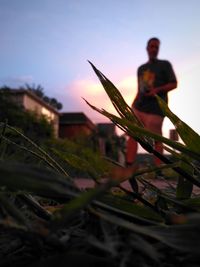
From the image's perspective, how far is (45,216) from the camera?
46 cm

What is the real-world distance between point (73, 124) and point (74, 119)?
408 millimetres

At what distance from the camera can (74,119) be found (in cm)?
3081

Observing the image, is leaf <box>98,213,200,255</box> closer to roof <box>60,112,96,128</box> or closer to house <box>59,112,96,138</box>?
house <box>59,112,96,138</box>

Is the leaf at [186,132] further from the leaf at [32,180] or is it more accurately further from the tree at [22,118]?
the tree at [22,118]

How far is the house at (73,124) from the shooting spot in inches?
1195

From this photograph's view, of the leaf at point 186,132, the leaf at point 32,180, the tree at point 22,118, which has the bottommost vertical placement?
the leaf at point 32,180

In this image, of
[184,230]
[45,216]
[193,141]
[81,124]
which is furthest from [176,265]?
[81,124]

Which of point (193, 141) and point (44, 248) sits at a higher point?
point (193, 141)

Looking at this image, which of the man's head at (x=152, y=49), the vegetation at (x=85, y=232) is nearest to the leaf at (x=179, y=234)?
the vegetation at (x=85, y=232)

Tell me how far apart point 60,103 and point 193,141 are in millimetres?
33233

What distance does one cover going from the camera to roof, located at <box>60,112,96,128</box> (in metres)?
30.5

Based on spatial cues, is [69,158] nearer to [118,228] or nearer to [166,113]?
[166,113]

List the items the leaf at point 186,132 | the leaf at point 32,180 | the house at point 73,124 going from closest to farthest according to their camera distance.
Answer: the leaf at point 32,180
the leaf at point 186,132
the house at point 73,124

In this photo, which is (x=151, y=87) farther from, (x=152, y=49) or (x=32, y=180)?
(x=32, y=180)
